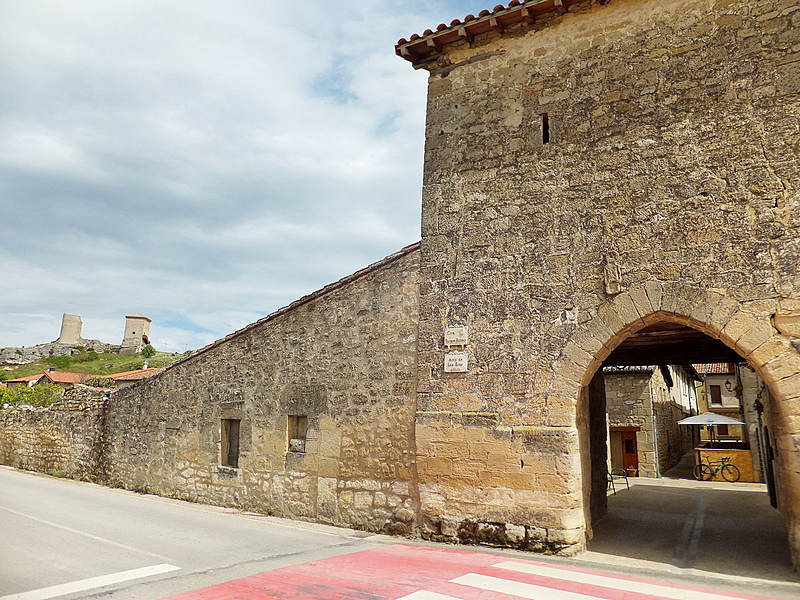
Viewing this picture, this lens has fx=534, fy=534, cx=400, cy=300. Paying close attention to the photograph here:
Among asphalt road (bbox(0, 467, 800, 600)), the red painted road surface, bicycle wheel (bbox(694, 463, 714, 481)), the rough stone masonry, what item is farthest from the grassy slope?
the red painted road surface

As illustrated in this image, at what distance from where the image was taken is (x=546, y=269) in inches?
243

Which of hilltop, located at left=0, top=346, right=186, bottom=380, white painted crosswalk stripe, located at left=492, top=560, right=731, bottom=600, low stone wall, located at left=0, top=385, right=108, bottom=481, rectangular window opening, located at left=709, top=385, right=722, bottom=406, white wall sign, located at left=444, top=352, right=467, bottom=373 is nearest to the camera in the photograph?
white painted crosswalk stripe, located at left=492, top=560, right=731, bottom=600

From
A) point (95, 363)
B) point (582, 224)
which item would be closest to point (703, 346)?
point (582, 224)

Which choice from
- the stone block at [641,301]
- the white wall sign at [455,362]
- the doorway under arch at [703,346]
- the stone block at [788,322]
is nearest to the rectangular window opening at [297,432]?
the white wall sign at [455,362]

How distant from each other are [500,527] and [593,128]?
15.3 feet

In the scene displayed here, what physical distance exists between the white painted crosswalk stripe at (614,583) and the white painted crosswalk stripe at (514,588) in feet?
1.33

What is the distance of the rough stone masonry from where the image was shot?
5.33m

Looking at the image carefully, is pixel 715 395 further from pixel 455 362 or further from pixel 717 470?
pixel 455 362

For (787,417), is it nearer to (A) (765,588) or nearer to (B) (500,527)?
(A) (765,588)

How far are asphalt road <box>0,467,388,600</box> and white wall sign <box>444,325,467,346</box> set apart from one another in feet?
8.22

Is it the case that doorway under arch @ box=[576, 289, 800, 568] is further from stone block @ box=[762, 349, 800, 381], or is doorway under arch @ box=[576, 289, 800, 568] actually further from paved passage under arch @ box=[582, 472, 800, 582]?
paved passage under arch @ box=[582, 472, 800, 582]

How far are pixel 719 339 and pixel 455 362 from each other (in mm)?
2823

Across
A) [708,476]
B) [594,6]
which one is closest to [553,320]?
[594,6]

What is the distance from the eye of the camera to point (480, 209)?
6.70 metres
